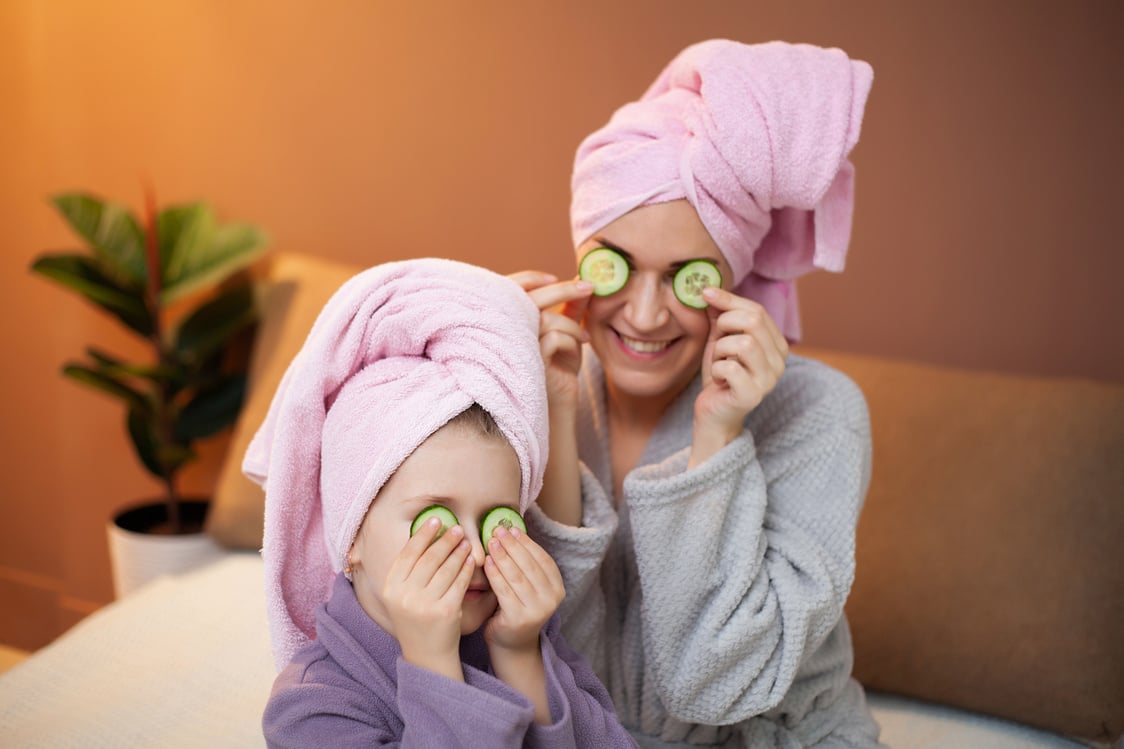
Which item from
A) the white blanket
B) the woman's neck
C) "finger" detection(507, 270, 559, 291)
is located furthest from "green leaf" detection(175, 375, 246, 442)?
"finger" detection(507, 270, 559, 291)

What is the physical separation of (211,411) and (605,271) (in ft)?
5.51

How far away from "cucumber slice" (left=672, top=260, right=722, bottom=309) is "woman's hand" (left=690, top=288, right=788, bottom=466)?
0.04 meters

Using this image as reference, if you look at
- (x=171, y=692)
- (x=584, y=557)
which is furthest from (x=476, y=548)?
(x=171, y=692)

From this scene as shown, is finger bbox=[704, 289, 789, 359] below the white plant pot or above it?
above

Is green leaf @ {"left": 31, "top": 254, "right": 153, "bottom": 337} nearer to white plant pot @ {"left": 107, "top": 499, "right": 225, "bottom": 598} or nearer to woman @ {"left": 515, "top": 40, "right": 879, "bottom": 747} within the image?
white plant pot @ {"left": 107, "top": 499, "right": 225, "bottom": 598}

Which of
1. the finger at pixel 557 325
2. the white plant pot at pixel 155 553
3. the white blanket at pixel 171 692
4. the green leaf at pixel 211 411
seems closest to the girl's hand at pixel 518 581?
the finger at pixel 557 325

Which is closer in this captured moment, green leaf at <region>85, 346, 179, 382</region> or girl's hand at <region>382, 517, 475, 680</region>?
girl's hand at <region>382, 517, 475, 680</region>

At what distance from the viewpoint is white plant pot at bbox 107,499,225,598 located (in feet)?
8.63

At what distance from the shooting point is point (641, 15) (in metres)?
2.37

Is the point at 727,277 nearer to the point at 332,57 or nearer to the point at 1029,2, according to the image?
the point at 1029,2

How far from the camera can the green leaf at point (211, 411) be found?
2795mm

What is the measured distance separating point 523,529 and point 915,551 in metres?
0.99

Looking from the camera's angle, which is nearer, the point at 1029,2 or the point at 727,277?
the point at 727,277

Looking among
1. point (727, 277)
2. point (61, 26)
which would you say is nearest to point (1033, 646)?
point (727, 277)
